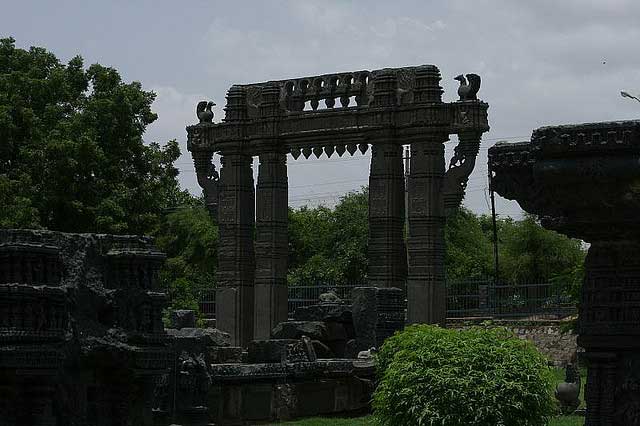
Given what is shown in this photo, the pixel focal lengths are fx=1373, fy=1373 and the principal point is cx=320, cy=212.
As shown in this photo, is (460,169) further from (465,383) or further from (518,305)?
(465,383)

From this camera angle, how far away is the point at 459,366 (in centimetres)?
1284

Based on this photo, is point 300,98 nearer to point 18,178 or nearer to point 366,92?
point 366,92

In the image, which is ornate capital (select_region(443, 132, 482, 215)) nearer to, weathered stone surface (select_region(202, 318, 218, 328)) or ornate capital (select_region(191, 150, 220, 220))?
ornate capital (select_region(191, 150, 220, 220))

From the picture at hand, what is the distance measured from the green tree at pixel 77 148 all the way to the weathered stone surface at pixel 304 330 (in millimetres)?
8457

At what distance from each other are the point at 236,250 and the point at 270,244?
998 millimetres

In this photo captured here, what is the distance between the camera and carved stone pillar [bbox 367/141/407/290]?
23.8 metres

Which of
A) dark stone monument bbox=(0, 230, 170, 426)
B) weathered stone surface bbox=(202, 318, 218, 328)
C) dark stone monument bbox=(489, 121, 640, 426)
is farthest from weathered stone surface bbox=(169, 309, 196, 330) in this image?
dark stone monument bbox=(489, 121, 640, 426)

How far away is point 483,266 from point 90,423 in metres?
42.4

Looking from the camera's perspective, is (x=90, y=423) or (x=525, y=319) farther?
(x=525, y=319)

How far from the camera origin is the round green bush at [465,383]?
12594 mm

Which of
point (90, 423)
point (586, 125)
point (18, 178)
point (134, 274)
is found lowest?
point (90, 423)

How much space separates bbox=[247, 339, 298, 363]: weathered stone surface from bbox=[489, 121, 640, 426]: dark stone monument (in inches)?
466

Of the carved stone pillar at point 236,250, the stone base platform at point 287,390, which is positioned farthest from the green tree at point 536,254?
the stone base platform at point 287,390

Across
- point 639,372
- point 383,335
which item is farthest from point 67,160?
point 639,372
